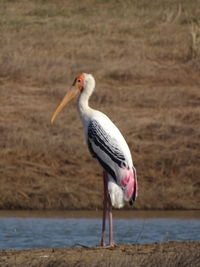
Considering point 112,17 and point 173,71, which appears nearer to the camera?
point 173,71

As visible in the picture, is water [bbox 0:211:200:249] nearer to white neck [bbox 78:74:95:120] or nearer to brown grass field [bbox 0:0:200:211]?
brown grass field [bbox 0:0:200:211]

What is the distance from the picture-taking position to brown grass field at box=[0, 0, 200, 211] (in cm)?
1543

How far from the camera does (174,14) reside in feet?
87.2

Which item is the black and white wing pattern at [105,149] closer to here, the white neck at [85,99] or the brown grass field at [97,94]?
the white neck at [85,99]

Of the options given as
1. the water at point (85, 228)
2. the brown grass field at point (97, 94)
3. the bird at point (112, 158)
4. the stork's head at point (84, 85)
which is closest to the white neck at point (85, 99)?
the stork's head at point (84, 85)

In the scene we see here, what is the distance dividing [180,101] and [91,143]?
9.95 meters

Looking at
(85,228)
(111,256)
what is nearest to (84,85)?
(111,256)

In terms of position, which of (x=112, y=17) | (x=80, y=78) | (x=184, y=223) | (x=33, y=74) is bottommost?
(x=184, y=223)

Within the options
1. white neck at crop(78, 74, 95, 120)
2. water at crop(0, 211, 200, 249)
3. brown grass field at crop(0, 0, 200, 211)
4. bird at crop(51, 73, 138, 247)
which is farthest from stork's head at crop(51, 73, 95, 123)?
brown grass field at crop(0, 0, 200, 211)

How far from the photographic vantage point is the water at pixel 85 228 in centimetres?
1274

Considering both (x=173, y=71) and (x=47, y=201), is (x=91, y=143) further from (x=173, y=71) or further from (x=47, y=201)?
(x=173, y=71)

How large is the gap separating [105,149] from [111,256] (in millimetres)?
1021

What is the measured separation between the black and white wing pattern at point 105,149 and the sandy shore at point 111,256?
66cm

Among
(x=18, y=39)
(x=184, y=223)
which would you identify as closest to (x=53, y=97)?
(x=18, y=39)
